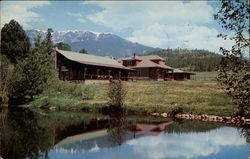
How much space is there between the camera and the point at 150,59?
2689 inches

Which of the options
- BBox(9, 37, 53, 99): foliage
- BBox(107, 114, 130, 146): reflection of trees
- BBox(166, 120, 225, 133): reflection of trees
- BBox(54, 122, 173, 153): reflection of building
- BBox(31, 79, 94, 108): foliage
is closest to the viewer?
BBox(54, 122, 173, 153): reflection of building

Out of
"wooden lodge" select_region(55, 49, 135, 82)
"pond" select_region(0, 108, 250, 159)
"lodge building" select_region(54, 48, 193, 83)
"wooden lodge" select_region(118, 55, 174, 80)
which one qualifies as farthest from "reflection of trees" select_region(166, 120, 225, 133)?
"wooden lodge" select_region(118, 55, 174, 80)

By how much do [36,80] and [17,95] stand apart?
302 centimetres

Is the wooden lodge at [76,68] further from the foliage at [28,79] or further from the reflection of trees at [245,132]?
the reflection of trees at [245,132]

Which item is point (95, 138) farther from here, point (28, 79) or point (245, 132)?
point (28, 79)

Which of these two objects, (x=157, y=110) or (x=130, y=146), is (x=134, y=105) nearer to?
(x=157, y=110)

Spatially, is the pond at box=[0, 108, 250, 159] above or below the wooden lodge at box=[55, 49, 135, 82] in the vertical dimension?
below

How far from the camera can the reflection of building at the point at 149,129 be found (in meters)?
18.0

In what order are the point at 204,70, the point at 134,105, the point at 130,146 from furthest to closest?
the point at 204,70
the point at 134,105
the point at 130,146

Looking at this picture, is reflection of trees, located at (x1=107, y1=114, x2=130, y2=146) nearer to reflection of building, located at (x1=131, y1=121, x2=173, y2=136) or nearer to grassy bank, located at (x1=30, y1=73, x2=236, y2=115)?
reflection of building, located at (x1=131, y1=121, x2=173, y2=136)

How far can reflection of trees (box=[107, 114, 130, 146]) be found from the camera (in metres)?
15.7

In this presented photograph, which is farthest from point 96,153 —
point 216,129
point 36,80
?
point 36,80

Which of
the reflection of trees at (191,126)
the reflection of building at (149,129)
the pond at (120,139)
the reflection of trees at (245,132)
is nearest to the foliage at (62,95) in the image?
the pond at (120,139)

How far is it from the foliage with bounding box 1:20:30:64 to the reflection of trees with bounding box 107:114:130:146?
113 ft
